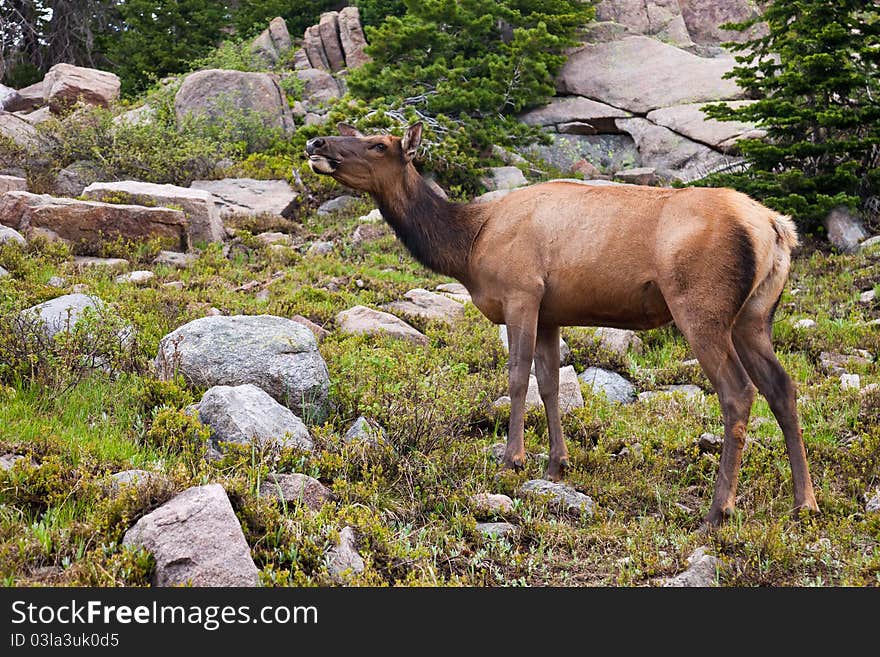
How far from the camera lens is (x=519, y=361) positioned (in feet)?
21.8

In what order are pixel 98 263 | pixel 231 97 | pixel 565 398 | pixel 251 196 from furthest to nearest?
1. pixel 231 97
2. pixel 251 196
3. pixel 98 263
4. pixel 565 398

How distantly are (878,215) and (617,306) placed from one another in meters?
9.35

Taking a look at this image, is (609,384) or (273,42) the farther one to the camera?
(273,42)

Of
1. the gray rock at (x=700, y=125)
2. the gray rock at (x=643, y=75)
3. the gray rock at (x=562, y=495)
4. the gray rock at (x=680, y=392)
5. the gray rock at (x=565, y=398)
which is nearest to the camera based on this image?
the gray rock at (x=562, y=495)

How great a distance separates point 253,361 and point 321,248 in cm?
735

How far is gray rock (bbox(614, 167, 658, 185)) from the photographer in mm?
17453

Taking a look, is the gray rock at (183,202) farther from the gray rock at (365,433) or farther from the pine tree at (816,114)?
the pine tree at (816,114)

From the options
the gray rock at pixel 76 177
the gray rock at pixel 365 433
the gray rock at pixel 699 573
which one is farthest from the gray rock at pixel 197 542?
the gray rock at pixel 76 177

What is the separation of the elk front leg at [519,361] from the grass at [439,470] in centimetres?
23

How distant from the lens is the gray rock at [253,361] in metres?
6.56

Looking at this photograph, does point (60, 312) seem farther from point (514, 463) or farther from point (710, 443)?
point (710, 443)

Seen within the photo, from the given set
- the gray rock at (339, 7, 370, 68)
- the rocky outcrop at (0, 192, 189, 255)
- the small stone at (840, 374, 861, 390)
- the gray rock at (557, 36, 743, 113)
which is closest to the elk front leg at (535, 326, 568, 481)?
the small stone at (840, 374, 861, 390)

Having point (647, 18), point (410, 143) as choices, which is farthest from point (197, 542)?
point (647, 18)

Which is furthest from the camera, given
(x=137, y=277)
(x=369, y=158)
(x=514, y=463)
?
(x=137, y=277)
